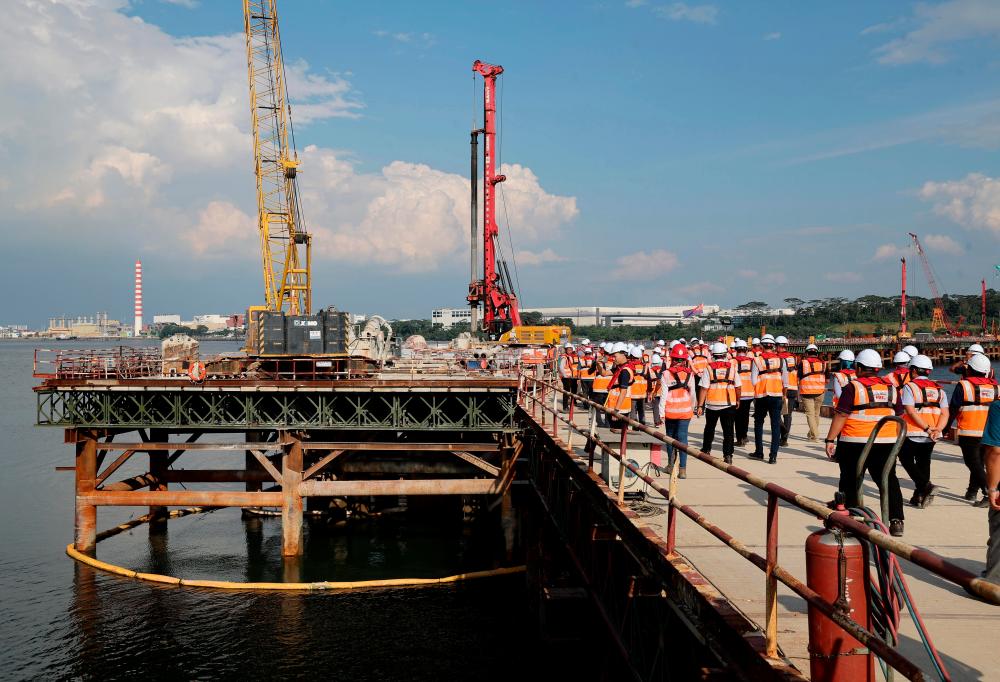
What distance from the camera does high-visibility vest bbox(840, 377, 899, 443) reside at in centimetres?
826

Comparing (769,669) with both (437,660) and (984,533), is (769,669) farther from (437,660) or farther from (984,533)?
(437,660)

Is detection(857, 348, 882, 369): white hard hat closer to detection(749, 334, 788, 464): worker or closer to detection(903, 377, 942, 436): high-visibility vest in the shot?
detection(903, 377, 942, 436): high-visibility vest

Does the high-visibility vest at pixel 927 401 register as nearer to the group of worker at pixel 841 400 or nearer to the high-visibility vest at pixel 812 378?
the group of worker at pixel 841 400

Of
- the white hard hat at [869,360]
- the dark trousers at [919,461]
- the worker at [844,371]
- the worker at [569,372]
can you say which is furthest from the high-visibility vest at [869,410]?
the worker at [569,372]

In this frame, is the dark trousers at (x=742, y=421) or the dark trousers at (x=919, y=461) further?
the dark trousers at (x=742, y=421)

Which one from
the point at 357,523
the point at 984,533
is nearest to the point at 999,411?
the point at 984,533

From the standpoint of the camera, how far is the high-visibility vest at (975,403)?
A: 10.2 m

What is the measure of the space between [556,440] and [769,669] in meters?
9.02

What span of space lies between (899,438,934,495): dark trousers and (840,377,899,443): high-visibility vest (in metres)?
1.93

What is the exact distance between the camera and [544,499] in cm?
1552

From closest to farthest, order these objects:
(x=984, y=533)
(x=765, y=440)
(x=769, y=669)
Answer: (x=769, y=669)
(x=984, y=533)
(x=765, y=440)

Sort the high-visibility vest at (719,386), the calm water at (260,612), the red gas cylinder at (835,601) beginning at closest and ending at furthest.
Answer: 1. the red gas cylinder at (835,601)
2. the high-visibility vest at (719,386)
3. the calm water at (260,612)

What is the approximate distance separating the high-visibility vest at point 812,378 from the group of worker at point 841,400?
2 centimetres

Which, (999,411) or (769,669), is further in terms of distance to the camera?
(999,411)
